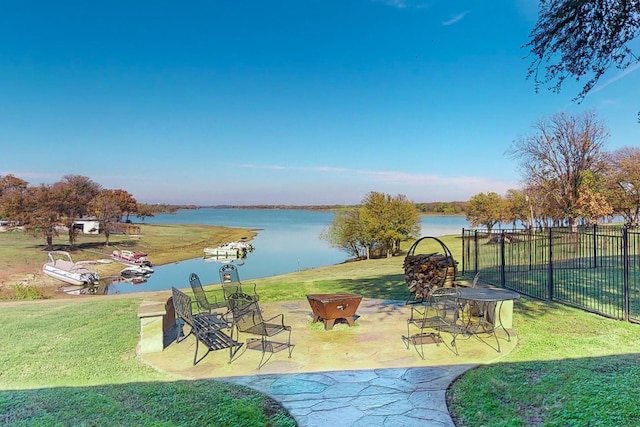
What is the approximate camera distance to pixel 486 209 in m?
40.6

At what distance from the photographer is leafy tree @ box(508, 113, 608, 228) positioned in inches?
875

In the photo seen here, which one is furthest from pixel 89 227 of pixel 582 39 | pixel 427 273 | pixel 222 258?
pixel 582 39

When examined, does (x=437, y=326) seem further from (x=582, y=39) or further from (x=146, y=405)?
(x=582, y=39)

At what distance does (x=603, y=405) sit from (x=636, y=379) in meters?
0.90

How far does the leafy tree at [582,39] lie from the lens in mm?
5996

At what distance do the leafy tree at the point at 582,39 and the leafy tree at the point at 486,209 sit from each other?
34149 millimetres

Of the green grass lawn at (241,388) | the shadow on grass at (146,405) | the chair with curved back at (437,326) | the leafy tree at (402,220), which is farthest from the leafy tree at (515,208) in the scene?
the shadow on grass at (146,405)

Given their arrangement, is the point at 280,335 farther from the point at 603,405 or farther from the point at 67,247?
the point at 67,247

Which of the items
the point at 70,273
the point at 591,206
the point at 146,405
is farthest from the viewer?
the point at 70,273

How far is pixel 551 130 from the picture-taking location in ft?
76.5

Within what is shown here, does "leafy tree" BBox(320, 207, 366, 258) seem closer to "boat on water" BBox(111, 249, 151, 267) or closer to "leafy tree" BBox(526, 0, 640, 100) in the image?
"boat on water" BBox(111, 249, 151, 267)

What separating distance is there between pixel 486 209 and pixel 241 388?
4103 centimetres

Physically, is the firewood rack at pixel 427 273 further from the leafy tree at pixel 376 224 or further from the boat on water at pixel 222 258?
the boat on water at pixel 222 258

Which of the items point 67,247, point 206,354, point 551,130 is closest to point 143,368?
point 206,354
